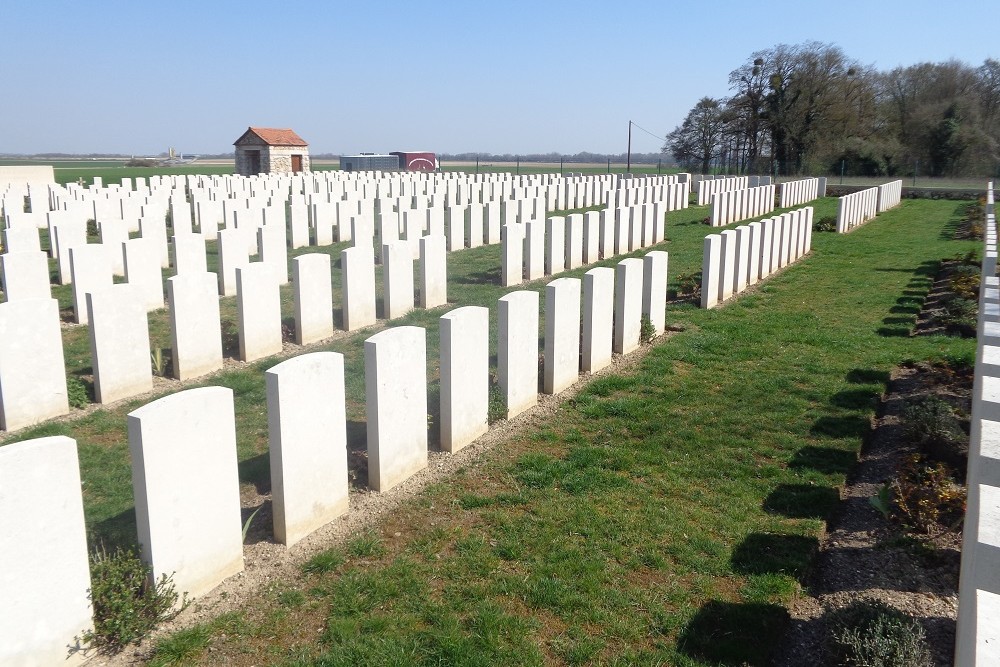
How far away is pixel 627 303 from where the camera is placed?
25.0ft

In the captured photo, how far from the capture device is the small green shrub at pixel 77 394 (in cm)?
623

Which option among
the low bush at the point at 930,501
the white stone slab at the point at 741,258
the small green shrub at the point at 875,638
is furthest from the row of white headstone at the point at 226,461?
the white stone slab at the point at 741,258

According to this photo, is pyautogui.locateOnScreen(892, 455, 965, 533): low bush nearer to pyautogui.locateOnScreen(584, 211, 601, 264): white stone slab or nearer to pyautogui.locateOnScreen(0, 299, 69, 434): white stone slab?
pyautogui.locateOnScreen(0, 299, 69, 434): white stone slab

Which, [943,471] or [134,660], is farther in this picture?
[943,471]

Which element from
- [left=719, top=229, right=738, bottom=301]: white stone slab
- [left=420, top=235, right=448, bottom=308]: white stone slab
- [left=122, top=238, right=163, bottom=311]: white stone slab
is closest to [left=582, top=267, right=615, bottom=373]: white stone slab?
[left=420, top=235, right=448, bottom=308]: white stone slab

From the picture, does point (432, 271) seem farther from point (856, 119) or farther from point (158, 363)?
point (856, 119)

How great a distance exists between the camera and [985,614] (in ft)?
6.72

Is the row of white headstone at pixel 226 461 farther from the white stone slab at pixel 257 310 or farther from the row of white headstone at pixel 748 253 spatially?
the row of white headstone at pixel 748 253

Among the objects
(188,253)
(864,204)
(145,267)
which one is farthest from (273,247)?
(864,204)

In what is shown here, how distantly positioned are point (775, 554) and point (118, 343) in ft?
17.7

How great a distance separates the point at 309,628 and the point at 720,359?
213 inches

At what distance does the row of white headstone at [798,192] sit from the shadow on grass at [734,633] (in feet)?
80.0

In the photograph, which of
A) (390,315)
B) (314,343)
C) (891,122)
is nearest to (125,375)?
(314,343)

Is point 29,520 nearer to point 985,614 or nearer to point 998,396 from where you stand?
point 985,614
